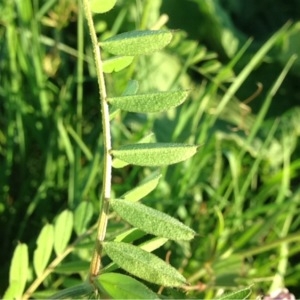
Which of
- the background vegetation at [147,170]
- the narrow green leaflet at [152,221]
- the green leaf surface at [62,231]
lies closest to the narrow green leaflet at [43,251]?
the green leaf surface at [62,231]

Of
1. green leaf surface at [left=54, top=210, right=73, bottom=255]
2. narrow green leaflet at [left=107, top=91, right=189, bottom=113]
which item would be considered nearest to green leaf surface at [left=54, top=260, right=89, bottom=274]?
green leaf surface at [left=54, top=210, right=73, bottom=255]

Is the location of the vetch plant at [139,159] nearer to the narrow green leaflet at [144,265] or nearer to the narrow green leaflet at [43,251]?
the narrow green leaflet at [144,265]

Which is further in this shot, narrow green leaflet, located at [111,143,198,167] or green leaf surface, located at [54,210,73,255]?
green leaf surface, located at [54,210,73,255]

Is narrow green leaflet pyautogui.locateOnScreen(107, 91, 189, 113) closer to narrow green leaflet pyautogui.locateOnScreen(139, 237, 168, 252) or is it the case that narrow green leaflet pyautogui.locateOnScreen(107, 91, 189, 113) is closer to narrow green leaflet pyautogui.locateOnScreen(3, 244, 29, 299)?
narrow green leaflet pyautogui.locateOnScreen(139, 237, 168, 252)

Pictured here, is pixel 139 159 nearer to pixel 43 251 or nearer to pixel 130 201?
pixel 130 201

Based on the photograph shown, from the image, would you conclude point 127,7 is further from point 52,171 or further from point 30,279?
point 30,279

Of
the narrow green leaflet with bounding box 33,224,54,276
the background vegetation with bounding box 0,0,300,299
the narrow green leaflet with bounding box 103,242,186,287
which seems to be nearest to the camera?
the narrow green leaflet with bounding box 103,242,186,287
